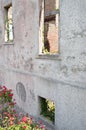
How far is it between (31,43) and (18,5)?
174 cm

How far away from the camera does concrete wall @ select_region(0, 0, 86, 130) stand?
4.44m

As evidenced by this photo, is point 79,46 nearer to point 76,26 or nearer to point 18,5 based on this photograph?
point 76,26

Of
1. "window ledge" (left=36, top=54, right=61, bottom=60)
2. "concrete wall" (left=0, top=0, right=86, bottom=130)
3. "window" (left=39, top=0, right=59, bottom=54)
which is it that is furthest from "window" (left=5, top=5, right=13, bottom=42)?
"window ledge" (left=36, top=54, right=61, bottom=60)

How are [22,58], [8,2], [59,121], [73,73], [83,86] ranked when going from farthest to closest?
[8,2]
[22,58]
[59,121]
[73,73]
[83,86]

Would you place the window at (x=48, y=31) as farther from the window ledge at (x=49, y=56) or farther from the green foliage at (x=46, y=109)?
the green foliage at (x=46, y=109)

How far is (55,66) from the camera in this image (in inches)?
209

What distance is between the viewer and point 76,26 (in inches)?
175

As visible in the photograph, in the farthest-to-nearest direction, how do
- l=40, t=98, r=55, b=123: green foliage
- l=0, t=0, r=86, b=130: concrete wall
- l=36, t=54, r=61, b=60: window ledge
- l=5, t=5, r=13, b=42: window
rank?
l=5, t=5, r=13, b=42: window
l=40, t=98, r=55, b=123: green foliage
l=36, t=54, r=61, b=60: window ledge
l=0, t=0, r=86, b=130: concrete wall

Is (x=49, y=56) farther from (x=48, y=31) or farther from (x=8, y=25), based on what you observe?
(x=8, y=25)

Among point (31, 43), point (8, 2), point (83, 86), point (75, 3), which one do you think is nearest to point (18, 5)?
point (8, 2)

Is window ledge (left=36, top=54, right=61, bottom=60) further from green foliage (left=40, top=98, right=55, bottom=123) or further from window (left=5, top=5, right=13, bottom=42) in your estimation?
window (left=5, top=5, right=13, bottom=42)

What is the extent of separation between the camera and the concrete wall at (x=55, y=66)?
4438 mm

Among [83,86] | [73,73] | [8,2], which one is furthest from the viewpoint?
[8,2]

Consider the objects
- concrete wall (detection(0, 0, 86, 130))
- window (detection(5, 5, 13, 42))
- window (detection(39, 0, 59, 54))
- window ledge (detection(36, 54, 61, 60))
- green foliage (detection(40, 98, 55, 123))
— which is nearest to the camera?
concrete wall (detection(0, 0, 86, 130))
